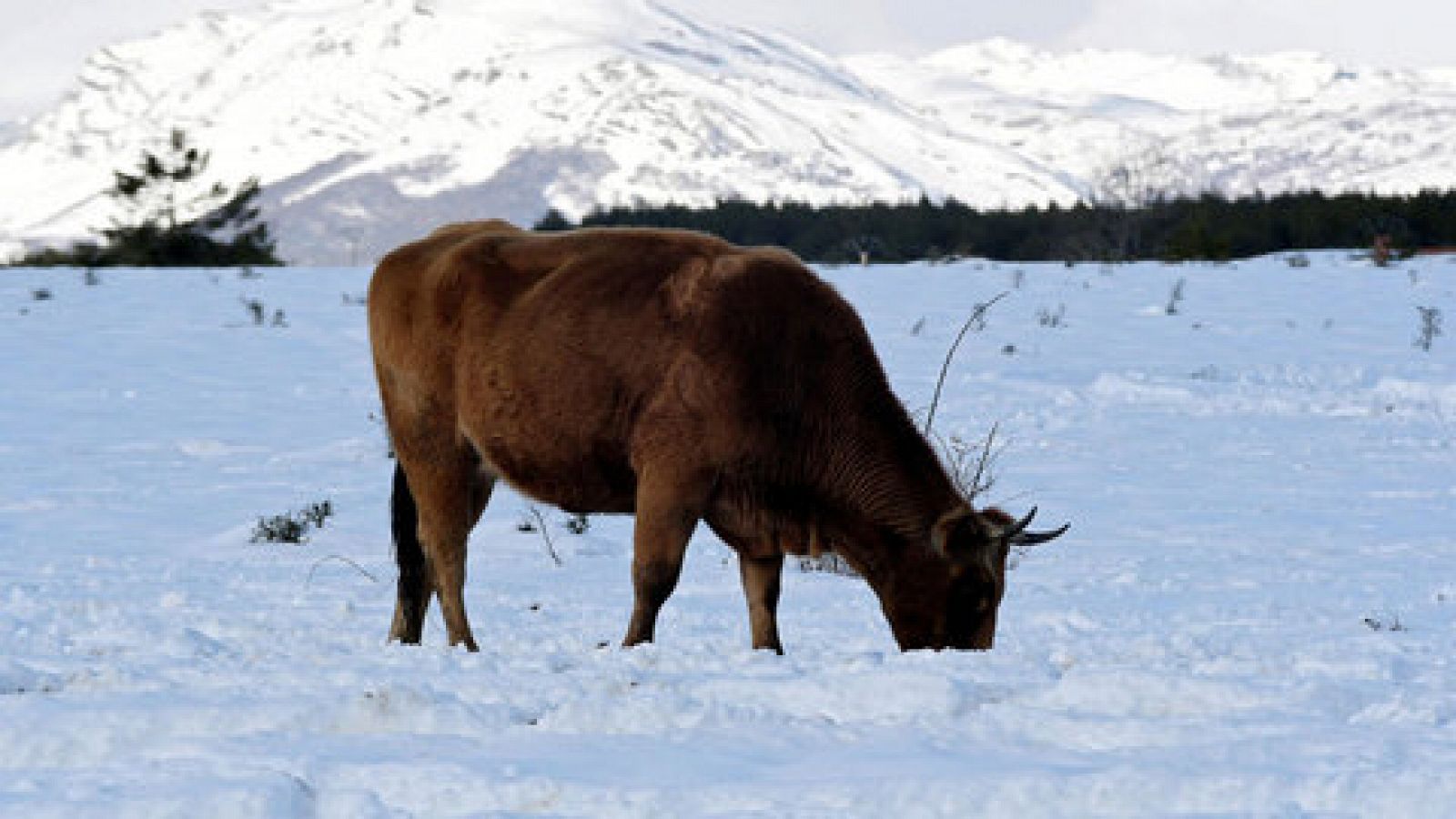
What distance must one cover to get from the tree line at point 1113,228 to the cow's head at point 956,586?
29091 millimetres

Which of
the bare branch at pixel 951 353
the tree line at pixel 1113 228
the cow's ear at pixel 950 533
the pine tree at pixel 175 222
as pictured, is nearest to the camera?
the cow's ear at pixel 950 533

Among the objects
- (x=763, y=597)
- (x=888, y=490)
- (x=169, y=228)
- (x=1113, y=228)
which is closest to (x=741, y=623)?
(x=763, y=597)

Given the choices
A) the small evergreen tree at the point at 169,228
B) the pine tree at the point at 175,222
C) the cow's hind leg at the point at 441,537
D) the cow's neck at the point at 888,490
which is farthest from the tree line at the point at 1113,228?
the cow's neck at the point at 888,490

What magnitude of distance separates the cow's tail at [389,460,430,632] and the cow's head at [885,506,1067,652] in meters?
1.85

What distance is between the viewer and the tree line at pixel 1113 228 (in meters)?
41.2

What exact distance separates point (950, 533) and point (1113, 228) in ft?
136

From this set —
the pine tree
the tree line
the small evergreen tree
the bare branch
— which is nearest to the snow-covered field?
the bare branch

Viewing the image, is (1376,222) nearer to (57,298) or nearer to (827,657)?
(57,298)

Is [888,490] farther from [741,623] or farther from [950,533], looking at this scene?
[741,623]

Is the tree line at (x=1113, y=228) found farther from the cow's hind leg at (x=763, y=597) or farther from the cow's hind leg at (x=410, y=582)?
the cow's hind leg at (x=763, y=597)

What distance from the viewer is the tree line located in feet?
135

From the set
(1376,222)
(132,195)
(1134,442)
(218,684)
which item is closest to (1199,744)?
(218,684)

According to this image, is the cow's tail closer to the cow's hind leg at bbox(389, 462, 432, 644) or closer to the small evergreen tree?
the cow's hind leg at bbox(389, 462, 432, 644)

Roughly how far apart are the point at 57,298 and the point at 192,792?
18.6m
